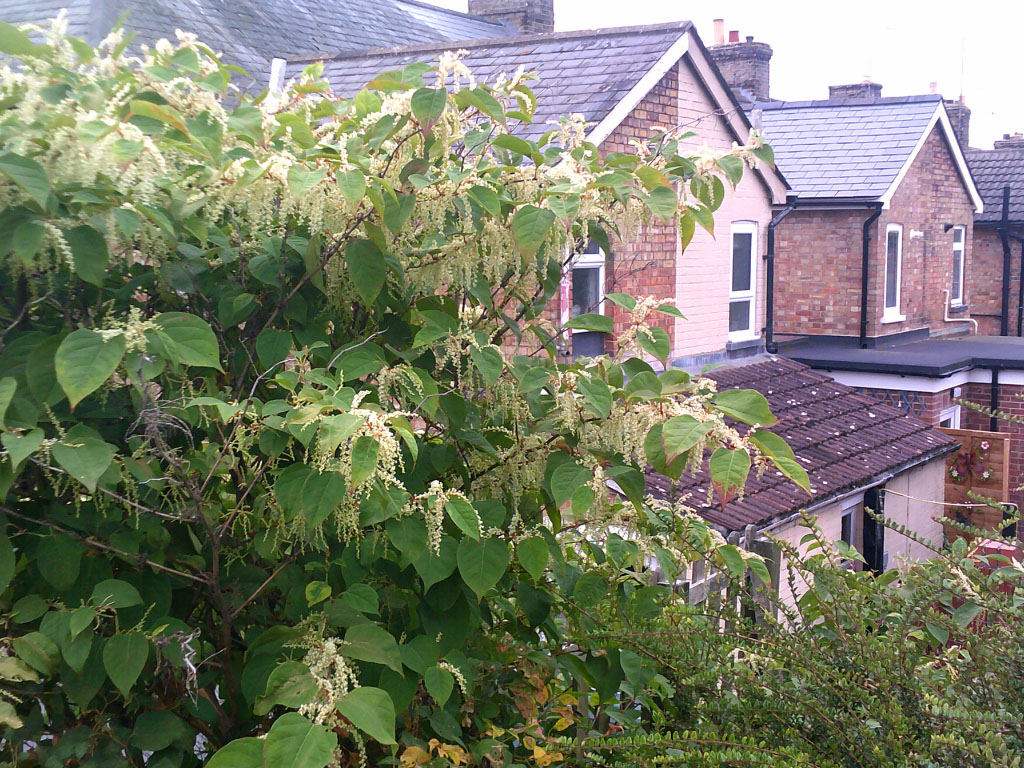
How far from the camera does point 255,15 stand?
12.8 metres

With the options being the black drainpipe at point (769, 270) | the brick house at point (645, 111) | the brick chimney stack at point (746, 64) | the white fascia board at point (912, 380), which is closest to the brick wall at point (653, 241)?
the brick house at point (645, 111)

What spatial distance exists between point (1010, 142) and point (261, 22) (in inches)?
917

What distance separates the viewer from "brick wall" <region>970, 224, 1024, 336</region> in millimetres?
24250

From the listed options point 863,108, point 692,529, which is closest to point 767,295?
point 863,108

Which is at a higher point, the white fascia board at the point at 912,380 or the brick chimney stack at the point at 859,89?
the brick chimney stack at the point at 859,89

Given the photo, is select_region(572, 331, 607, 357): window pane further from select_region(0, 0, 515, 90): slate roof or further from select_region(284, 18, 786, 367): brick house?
select_region(0, 0, 515, 90): slate roof

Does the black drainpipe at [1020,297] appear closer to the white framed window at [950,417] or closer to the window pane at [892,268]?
the window pane at [892,268]

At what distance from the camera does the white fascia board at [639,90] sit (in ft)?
28.9

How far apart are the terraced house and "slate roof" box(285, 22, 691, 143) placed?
0.8 inches

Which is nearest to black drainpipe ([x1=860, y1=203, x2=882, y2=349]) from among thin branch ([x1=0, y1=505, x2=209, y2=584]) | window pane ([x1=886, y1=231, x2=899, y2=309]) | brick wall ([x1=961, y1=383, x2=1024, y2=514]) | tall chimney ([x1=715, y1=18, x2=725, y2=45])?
window pane ([x1=886, y1=231, x2=899, y2=309])

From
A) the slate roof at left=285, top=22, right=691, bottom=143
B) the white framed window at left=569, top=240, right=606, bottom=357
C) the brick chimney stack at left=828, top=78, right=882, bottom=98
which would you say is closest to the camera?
the slate roof at left=285, top=22, right=691, bottom=143

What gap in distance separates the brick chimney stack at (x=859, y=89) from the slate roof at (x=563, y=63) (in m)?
16.7

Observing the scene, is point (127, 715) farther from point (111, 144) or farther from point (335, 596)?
point (111, 144)

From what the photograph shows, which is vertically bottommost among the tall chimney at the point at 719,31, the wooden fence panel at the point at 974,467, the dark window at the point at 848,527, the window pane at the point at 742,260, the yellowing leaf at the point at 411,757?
the dark window at the point at 848,527
